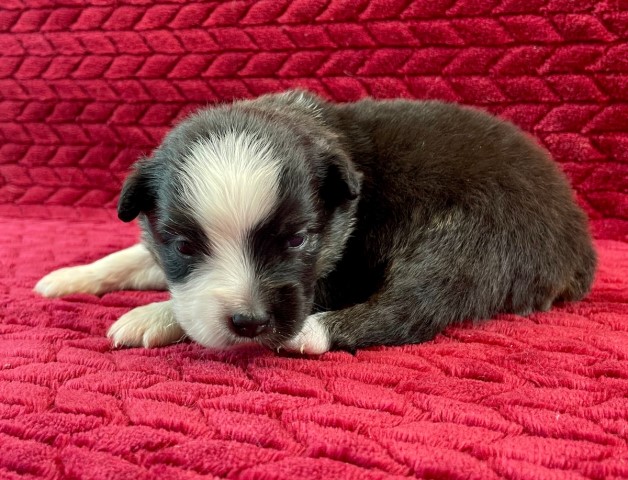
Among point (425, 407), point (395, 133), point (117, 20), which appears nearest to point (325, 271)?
point (395, 133)

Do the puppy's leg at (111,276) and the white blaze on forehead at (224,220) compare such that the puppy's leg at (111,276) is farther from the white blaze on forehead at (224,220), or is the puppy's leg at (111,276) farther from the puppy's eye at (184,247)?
the white blaze on forehead at (224,220)

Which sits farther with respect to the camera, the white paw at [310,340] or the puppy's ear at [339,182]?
the puppy's ear at [339,182]

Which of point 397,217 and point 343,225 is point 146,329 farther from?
point 397,217

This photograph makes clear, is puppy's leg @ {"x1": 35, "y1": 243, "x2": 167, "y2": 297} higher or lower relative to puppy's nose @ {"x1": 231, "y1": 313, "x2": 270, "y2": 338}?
lower

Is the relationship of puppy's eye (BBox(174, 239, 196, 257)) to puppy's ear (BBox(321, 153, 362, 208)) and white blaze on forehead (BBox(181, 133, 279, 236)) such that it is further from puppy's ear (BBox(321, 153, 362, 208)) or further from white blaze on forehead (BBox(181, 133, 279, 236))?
puppy's ear (BBox(321, 153, 362, 208))

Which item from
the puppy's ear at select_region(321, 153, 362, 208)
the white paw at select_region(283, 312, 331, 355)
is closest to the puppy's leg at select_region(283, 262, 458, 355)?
the white paw at select_region(283, 312, 331, 355)

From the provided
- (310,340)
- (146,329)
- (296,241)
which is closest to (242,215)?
(296,241)

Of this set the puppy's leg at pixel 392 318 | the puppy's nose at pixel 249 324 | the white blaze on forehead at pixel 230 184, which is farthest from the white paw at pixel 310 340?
the white blaze on forehead at pixel 230 184
